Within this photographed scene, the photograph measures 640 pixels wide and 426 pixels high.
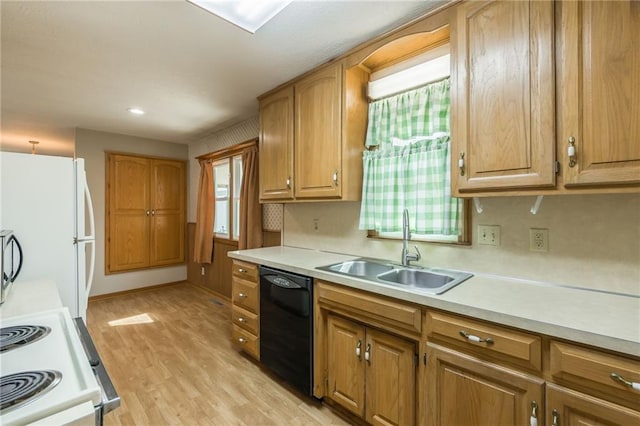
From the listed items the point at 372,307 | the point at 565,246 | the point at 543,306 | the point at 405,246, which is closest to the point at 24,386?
the point at 372,307

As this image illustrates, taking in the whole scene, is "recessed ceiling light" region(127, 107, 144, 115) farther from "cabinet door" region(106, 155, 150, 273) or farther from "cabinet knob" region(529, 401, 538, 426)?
"cabinet knob" region(529, 401, 538, 426)

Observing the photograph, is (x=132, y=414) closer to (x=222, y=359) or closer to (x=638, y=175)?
(x=222, y=359)

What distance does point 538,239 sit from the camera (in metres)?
1.53

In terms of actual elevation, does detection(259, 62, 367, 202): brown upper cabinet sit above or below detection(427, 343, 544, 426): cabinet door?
above

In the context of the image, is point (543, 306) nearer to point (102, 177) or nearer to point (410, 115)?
point (410, 115)

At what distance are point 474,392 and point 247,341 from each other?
1815mm

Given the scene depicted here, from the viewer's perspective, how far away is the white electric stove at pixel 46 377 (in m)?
0.64

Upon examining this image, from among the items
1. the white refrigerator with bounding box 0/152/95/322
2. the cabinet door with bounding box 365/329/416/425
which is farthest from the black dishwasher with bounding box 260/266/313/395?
the white refrigerator with bounding box 0/152/95/322

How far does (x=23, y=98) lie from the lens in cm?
291

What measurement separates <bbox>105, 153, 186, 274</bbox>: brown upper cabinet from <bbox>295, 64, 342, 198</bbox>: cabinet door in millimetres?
3364

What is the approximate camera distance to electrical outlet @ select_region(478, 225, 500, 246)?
1.66 metres

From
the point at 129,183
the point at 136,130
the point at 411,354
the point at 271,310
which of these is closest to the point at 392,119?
the point at 411,354

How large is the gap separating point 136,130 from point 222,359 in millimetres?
3478

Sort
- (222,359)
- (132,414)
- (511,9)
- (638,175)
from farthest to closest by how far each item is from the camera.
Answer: (222,359)
(132,414)
(511,9)
(638,175)
